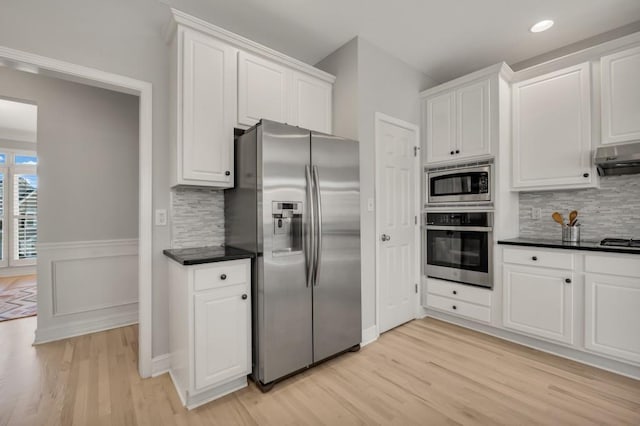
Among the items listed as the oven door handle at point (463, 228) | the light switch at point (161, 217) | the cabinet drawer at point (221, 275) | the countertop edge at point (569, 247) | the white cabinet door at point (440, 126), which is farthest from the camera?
the white cabinet door at point (440, 126)

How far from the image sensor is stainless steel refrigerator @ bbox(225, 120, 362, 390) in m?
1.91

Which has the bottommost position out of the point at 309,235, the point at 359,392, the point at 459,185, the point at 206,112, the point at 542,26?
the point at 359,392

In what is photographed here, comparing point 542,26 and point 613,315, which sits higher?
point 542,26

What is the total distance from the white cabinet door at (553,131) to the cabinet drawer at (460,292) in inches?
43.8

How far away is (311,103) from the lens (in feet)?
→ 8.78

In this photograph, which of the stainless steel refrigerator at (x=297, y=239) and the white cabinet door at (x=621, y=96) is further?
the white cabinet door at (x=621, y=96)

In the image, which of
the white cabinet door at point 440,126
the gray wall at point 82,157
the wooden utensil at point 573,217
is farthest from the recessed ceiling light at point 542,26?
→ the gray wall at point 82,157

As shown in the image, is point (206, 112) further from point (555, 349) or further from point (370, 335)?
point (555, 349)

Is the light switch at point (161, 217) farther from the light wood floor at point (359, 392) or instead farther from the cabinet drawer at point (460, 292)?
the cabinet drawer at point (460, 292)

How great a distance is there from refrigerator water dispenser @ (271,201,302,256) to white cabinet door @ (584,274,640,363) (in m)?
2.28

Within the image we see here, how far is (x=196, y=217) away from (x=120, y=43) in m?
1.35

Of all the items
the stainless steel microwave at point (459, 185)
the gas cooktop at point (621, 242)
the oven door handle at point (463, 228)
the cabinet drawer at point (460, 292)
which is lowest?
the cabinet drawer at point (460, 292)

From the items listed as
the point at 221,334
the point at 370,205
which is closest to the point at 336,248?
the point at 370,205

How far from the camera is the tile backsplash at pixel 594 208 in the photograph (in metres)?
2.42
